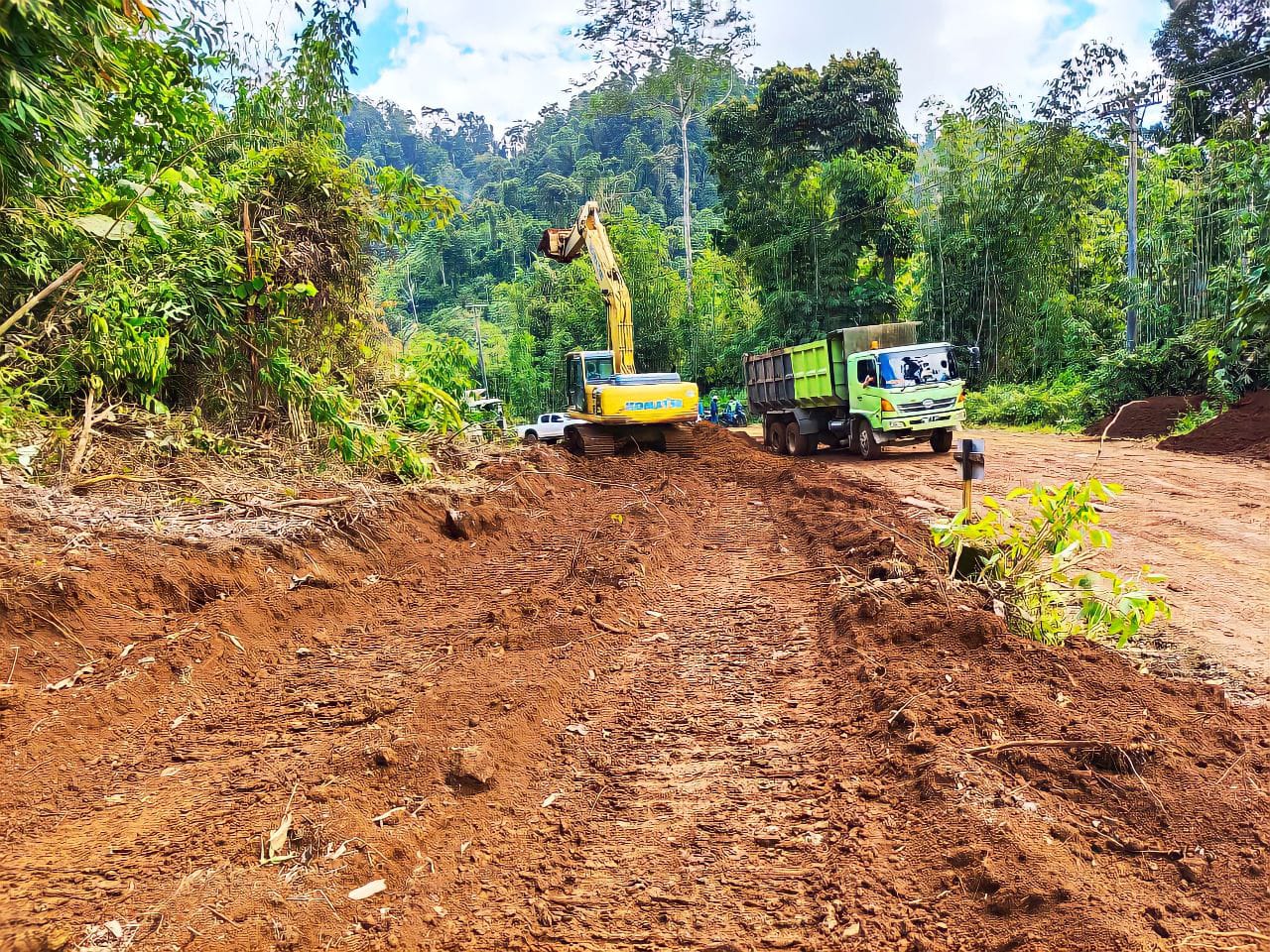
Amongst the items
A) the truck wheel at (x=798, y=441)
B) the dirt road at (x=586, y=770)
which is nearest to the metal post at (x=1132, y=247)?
the truck wheel at (x=798, y=441)

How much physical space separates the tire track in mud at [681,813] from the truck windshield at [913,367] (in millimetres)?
10463

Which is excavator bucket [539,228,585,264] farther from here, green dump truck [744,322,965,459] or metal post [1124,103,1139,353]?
metal post [1124,103,1139,353]

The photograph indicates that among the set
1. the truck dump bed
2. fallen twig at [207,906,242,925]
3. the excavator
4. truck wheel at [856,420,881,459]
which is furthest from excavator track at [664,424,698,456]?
fallen twig at [207,906,242,925]

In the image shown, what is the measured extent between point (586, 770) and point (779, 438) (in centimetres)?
1569

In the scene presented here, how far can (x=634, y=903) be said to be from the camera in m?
2.64

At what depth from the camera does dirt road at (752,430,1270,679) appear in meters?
5.34

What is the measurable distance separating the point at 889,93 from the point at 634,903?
34457 mm

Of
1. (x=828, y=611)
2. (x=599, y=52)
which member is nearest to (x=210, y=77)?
(x=828, y=611)

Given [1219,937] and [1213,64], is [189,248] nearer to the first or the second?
[1219,937]

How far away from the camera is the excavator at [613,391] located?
15.7 m

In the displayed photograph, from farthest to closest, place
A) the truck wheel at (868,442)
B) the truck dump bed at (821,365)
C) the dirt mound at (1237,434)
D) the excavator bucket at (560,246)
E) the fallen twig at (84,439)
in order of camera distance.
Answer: the excavator bucket at (560,246)
the truck dump bed at (821,365)
the truck wheel at (868,442)
the dirt mound at (1237,434)
the fallen twig at (84,439)

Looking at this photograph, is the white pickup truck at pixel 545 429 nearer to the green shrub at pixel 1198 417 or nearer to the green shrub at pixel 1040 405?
the green shrub at pixel 1040 405

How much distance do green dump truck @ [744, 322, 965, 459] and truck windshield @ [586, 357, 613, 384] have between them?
4.04 m

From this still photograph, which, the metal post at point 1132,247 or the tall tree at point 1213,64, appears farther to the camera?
the tall tree at point 1213,64
